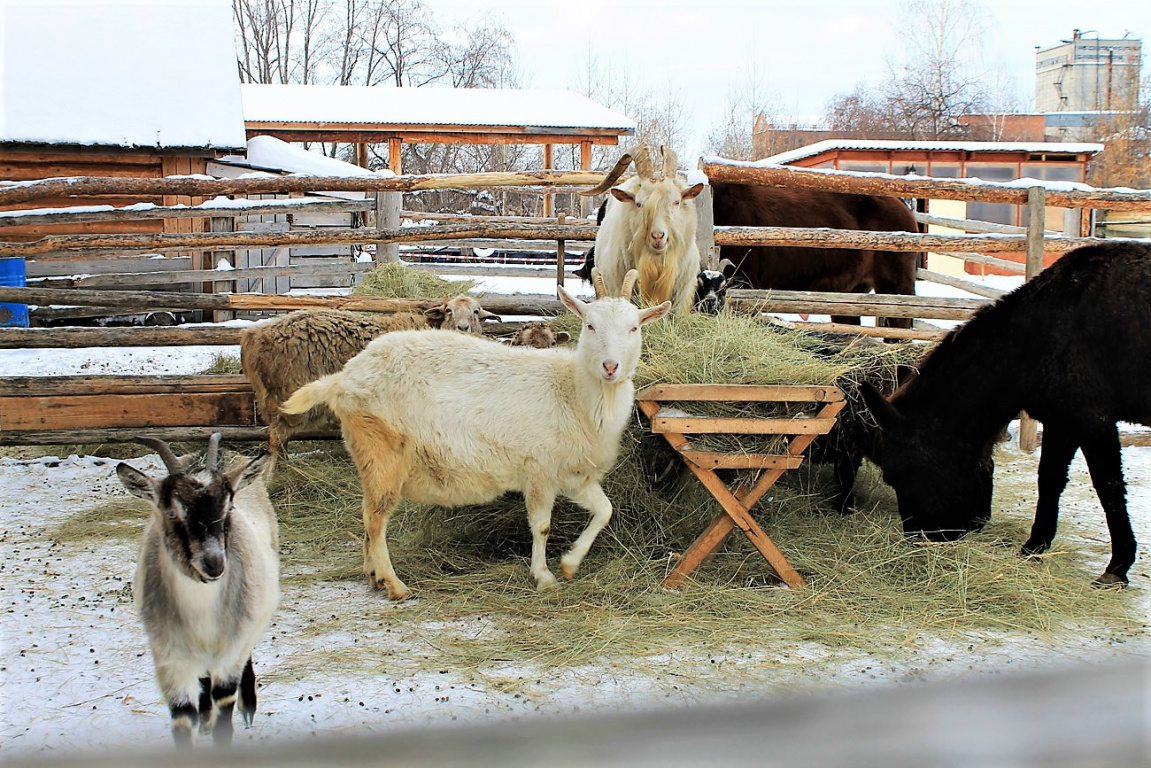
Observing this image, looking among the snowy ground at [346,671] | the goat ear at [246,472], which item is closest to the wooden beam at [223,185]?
the snowy ground at [346,671]

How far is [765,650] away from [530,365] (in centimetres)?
223

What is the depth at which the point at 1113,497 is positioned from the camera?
560 cm

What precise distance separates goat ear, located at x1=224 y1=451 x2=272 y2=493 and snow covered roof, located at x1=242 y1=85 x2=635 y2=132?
22422 mm

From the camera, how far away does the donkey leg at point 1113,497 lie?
18.2 ft

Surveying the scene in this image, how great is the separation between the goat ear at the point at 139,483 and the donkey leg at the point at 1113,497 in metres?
4.99

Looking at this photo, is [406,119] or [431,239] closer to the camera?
[431,239]

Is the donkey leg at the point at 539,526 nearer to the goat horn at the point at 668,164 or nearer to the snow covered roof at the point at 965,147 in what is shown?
the goat horn at the point at 668,164

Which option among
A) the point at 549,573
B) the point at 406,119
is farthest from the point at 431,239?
the point at 406,119

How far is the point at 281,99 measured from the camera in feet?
93.6

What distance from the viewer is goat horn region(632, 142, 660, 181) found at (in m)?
7.43

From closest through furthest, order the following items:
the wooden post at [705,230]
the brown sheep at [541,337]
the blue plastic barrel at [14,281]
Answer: the brown sheep at [541,337] → the wooden post at [705,230] → the blue plastic barrel at [14,281]

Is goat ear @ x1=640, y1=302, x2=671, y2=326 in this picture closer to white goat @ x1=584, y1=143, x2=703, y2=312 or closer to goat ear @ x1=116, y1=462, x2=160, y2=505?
white goat @ x1=584, y1=143, x2=703, y2=312

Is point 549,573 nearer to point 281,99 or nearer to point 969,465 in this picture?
point 969,465

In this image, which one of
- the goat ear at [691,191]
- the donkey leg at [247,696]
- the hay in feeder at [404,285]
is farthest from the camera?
the hay in feeder at [404,285]
